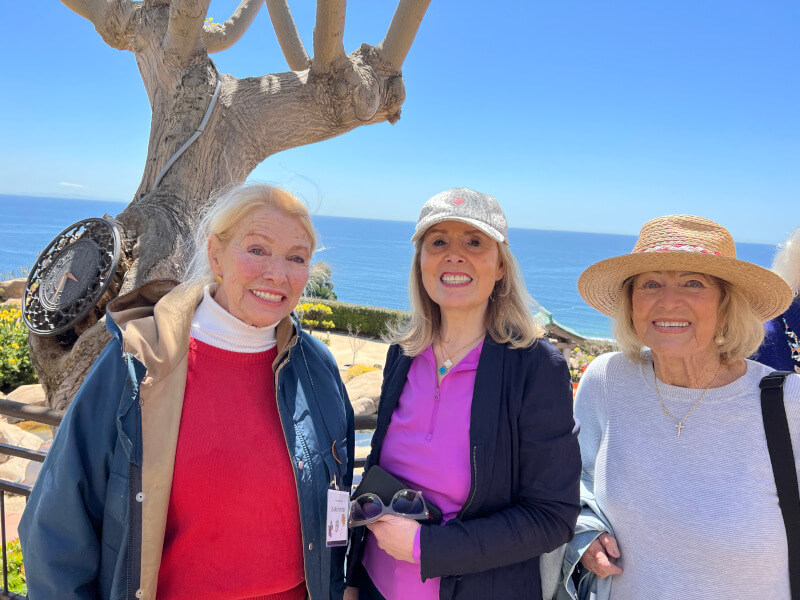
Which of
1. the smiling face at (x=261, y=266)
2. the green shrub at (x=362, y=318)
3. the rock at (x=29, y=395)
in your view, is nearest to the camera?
the smiling face at (x=261, y=266)

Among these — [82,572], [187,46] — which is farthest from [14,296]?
[82,572]

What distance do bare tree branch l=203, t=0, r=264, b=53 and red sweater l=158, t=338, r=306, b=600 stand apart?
19.9 feet

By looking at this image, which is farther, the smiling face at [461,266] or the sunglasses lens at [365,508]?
the smiling face at [461,266]

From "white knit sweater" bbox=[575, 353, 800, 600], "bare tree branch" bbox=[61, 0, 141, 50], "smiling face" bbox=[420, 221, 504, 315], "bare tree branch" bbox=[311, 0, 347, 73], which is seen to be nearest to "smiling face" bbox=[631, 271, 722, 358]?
"white knit sweater" bbox=[575, 353, 800, 600]

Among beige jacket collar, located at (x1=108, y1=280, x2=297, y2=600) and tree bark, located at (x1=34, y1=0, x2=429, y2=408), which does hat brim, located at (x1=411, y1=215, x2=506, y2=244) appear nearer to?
beige jacket collar, located at (x1=108, y1=280, x2=297, y2=600)

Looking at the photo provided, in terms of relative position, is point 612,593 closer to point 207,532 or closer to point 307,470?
point 307,470

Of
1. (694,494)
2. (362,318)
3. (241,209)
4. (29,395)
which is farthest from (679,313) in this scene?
(362,318)

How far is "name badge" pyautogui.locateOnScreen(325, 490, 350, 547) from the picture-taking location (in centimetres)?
178

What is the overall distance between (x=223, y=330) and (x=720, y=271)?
181 cm

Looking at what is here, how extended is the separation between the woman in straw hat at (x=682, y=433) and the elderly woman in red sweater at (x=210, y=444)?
38.6 inches

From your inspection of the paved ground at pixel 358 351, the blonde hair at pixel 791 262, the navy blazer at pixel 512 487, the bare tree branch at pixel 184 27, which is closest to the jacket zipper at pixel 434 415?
the navy blazer at pixel 512 487

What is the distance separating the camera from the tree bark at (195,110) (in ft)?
13.9

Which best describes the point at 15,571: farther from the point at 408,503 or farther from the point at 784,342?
the point at 784,342

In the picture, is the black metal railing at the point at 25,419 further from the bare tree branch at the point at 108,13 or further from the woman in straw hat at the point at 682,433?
the bare tree branch at the point at 108,13
